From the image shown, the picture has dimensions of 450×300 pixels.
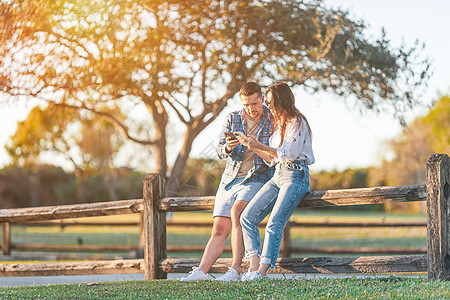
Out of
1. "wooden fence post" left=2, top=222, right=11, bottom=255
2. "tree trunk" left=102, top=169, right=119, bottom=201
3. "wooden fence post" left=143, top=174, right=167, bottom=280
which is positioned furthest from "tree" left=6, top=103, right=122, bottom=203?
"wooden fence post" left=143, top=174, right=167, bottom=280

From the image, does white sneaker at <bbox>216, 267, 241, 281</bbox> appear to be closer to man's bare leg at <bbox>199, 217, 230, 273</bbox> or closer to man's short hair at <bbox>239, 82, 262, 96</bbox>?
A: man's bare leg at <bbox>199, 217, 230, 273</bbox>

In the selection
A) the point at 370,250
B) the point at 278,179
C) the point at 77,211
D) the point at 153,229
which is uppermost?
the point at 278,179

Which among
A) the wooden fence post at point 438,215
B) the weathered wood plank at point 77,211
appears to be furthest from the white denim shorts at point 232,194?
the wooden fence post at point 438,215

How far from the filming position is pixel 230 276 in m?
6.38

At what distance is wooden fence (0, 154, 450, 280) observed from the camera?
603 centimetres

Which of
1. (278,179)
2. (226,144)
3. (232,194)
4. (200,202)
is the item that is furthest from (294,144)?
(200,202)

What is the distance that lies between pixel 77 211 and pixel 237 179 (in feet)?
8.94

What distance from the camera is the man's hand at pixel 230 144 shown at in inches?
247

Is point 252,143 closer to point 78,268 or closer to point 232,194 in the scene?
point 232,194

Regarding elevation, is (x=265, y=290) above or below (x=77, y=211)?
below

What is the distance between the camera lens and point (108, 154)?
4122 cm

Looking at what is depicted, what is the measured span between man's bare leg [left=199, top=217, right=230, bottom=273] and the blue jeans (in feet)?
1.17

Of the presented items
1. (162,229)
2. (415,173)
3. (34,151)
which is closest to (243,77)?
(162,229)

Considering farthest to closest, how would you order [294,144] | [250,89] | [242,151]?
[242,151]
[250,89]
[294,144]
